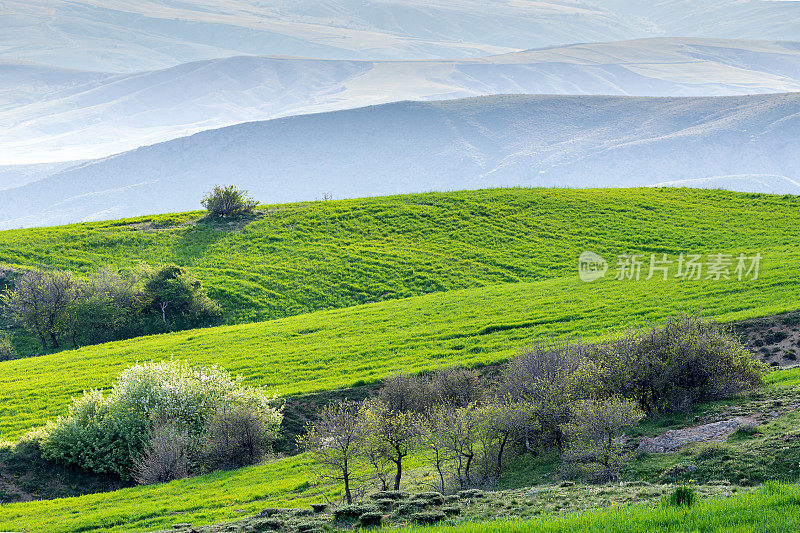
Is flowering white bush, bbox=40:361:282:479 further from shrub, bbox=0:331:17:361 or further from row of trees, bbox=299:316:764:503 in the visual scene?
shrub, bbox=0:331:17:361

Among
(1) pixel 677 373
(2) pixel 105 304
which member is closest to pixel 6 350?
(2) pixel 105 304

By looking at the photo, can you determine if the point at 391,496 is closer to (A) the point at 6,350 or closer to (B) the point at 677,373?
(B) the point at 677,373

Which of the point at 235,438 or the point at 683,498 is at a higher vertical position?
the point at 683,498

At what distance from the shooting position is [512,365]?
73.9ft

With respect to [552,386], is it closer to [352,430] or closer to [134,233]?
[352,430]

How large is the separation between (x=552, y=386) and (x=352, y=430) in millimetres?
6223

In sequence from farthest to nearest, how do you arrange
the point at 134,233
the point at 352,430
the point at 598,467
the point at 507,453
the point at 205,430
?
the point at 134,233
the point at 205,430
the point at 507,453
the point at 352,430
the point at 598,467

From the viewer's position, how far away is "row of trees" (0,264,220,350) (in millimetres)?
45500

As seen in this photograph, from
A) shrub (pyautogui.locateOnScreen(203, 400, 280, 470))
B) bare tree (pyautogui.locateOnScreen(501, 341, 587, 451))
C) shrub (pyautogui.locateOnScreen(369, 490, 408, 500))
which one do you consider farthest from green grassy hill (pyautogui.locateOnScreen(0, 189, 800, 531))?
shrub (pyautogui.locateOnScreen(369, 490, 408, 500))

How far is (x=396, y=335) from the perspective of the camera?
38469mm

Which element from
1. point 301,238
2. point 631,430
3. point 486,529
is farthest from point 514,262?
point 486,529

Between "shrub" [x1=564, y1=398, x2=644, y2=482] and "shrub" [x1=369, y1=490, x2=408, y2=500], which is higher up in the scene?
"shrub" [x1=564, y1=398, x2=644, y2=482]

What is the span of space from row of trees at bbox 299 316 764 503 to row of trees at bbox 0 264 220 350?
98.4 feet

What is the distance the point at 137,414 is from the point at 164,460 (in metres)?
3.65
